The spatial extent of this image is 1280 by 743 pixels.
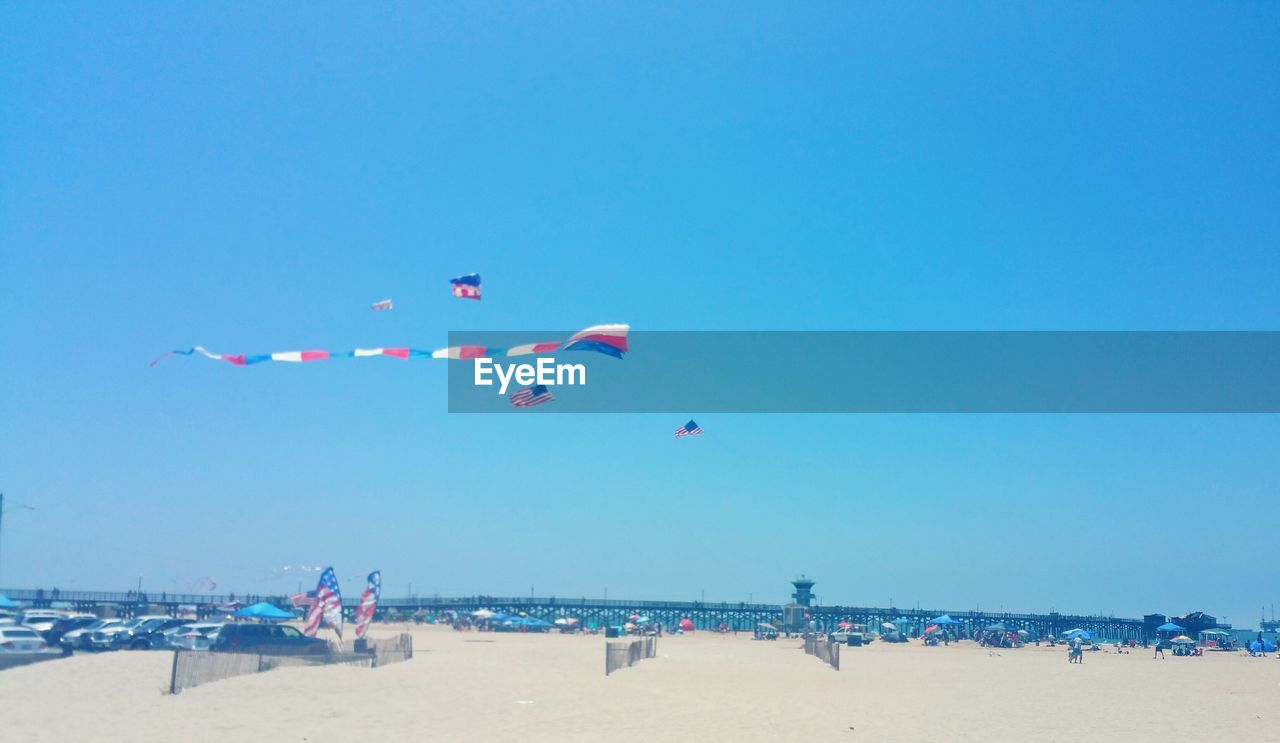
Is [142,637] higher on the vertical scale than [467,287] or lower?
lower

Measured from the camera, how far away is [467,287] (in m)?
19.3

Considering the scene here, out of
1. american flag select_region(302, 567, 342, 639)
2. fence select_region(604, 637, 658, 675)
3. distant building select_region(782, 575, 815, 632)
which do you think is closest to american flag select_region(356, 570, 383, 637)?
american flag select_region(302, 567, 342, 639)

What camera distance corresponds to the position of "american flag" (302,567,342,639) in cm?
3284

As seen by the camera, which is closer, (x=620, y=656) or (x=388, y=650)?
(x=388, y=650)

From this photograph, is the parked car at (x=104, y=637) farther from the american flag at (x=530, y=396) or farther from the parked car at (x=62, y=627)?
the american flag at (x=530, y=396)

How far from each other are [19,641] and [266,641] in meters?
5.81

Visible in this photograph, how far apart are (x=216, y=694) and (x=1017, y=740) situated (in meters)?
14.1

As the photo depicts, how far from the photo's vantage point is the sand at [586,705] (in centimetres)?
1583

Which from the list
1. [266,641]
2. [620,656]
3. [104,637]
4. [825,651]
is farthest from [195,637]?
[825,651]

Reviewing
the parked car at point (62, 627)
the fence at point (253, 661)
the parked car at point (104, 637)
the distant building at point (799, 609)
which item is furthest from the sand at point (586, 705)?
the distant building at point (799, 609)

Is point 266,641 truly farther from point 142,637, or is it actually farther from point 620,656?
point 620,656

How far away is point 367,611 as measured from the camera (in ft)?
113

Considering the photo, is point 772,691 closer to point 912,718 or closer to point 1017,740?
point 912,718

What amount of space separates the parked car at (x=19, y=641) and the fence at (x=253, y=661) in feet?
16.6
